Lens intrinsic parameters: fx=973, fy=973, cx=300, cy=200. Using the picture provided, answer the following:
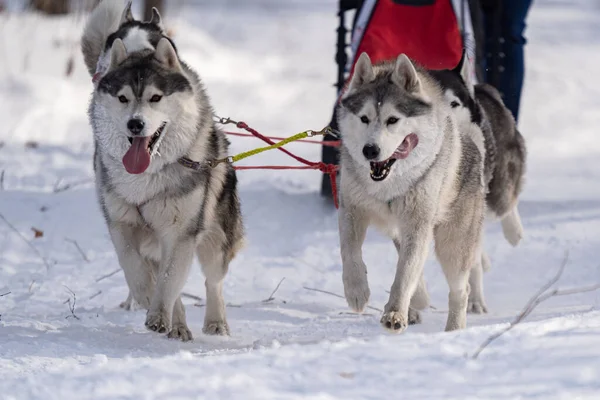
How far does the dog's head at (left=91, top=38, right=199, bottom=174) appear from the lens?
11.1ft

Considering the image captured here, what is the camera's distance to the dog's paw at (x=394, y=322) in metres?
3.26

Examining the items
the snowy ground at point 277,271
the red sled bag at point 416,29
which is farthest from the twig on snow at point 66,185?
the red sled bag at point 416,29

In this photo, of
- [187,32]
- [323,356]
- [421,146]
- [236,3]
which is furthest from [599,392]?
[236,3]

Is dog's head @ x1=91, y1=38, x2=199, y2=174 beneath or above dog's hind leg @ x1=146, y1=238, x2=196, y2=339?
above

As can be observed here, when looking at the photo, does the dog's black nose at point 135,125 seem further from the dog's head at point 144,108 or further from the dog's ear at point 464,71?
the dog's ear at point 464,71

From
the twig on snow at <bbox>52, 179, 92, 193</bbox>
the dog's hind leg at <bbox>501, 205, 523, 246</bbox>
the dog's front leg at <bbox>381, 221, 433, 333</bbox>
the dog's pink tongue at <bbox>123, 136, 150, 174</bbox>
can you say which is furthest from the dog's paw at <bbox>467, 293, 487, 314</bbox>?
the twig on snow at <bbox>52, 179, 92, 193</bbox>

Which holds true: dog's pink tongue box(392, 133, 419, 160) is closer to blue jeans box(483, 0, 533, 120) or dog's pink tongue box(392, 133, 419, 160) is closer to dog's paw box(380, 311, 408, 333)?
dog's paw box(380, 311, 408, 333)

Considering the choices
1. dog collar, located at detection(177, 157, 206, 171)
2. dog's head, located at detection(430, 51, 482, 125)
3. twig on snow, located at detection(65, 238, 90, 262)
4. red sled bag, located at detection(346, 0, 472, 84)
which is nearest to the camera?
dog collar, located at detection(177, 157, 206, 171)

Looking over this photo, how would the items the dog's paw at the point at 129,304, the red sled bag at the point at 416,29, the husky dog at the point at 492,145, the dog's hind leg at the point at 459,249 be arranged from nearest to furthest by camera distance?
1. the dog's hind leg at the point at 459,249
2. the husky dog at the point at 492,145
3. the dog's paw at the point at 129,304
4. the red sled bag at the point at 416,29

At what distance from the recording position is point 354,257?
3484 millimetres

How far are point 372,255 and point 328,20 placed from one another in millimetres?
10978

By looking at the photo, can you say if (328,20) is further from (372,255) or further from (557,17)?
(372,255)

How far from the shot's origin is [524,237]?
5.41 metres

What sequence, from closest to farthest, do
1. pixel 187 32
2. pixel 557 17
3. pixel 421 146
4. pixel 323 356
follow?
pixel 323 356, pixel 421 146, pixel 187 32, pixel 557 17
